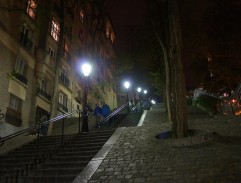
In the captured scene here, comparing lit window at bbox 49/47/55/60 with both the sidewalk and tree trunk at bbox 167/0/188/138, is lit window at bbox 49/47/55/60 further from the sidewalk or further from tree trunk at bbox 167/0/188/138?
the sidewalk

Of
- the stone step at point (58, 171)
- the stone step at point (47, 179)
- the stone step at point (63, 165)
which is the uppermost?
the stone step at point (63, 165)

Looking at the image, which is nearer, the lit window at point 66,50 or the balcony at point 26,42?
the balcony at point 26,42

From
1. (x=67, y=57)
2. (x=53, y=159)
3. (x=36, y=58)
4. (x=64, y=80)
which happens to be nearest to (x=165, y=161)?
(x=53, y=159)

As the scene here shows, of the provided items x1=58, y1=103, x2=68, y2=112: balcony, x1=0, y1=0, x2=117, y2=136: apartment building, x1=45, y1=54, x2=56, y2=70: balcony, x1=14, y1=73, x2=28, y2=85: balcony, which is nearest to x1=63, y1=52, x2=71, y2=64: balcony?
x1=0, y1=0, x2=117, y2=136: apartment building

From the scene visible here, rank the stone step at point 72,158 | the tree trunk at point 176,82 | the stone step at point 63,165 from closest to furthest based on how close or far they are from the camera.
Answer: the stone step at point 63,165 → the stone step at point 72,158 → the tree trunk at point 176,82

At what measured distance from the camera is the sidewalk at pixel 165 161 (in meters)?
7.04

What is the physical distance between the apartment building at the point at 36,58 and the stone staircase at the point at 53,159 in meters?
3.88

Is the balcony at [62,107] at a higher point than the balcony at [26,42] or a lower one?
lower

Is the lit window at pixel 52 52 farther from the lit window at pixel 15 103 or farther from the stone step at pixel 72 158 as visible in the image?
the stone step at pixel 72 158

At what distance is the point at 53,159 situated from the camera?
9.73 meters

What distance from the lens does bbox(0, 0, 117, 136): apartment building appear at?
17750 millimetres

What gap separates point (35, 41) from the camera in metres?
22.5

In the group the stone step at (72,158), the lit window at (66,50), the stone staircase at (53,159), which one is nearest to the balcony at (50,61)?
the lit window at (66,50)

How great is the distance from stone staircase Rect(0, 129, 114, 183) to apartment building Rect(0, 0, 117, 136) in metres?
3.88
